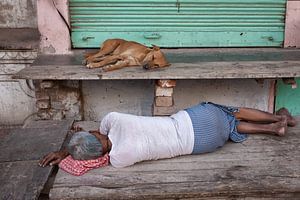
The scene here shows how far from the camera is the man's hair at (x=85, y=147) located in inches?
111

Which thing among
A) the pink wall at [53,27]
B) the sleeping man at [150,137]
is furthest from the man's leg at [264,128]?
the pink wall at [53,27]

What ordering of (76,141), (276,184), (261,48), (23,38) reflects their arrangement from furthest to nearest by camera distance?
1. (261,48)
2. (23,38)
3. (76,141)
4. (276,184)

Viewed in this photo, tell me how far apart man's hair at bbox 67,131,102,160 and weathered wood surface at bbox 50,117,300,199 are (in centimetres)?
14

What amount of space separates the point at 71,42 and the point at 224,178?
2737 mm

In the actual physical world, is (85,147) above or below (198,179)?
above

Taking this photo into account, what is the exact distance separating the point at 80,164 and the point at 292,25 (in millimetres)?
3355

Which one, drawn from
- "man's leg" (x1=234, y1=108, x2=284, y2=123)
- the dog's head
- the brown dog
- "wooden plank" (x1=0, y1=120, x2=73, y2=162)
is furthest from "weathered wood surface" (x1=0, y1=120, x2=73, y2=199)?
"man's leg" (x1=234, y1=108, x2=284, y2=123)

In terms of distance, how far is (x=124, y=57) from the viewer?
4.05 m

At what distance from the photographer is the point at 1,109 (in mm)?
4781

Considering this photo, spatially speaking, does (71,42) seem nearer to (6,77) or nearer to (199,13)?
(6,77)

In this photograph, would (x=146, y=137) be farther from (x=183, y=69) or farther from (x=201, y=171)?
(x=183, y=69)

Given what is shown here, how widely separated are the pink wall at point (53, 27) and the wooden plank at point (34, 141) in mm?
1071

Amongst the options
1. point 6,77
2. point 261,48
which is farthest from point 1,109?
point 261,48

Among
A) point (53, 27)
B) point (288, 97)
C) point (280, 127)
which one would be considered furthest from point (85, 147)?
point (288, 97)
